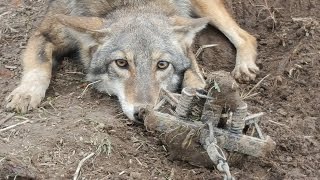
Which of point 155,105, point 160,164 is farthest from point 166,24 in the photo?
point 160,164

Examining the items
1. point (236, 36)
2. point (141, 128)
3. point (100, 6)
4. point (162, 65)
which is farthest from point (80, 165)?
point (236, 36)

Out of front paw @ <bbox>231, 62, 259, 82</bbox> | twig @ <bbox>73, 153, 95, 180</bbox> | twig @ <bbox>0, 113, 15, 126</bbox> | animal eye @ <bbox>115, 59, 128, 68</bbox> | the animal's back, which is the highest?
the animal's back

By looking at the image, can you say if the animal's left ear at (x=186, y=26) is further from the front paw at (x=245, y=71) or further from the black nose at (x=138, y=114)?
the black nose at (x=138, y=114)

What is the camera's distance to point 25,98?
17.0 ft

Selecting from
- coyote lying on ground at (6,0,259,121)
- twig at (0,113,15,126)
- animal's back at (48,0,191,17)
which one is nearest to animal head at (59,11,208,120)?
coyote lying on ground at (6,0,259,121)

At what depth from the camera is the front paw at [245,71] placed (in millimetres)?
5837

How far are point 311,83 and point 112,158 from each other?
2.02m

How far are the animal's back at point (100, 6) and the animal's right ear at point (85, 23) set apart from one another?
26 cm

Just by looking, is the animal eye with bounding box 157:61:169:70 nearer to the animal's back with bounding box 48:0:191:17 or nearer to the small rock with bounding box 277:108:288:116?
the animal's back with bounding box 48:0:191:17

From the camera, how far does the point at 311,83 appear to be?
551cm

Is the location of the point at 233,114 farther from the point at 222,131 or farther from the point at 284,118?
the point at 284,118

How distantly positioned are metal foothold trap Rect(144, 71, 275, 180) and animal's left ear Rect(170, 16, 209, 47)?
4.19 ft

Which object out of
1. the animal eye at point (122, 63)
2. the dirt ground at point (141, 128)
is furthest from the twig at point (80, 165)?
the animal eye at point (122, 63)

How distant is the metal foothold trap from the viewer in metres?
3.84
